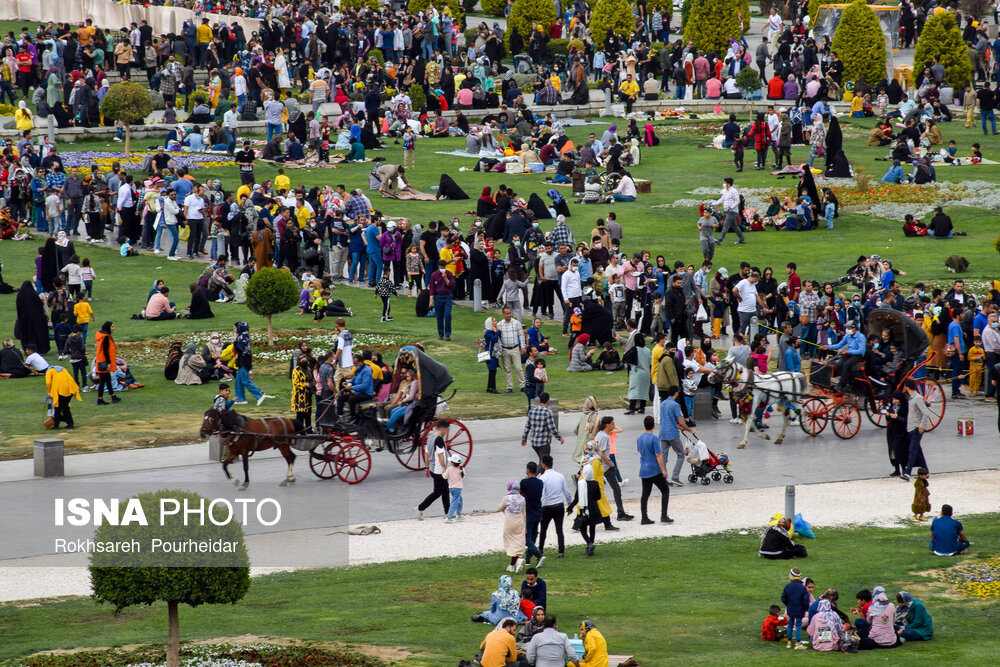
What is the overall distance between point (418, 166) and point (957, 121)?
19311 millimetres

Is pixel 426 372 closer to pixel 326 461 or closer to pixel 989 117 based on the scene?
pixel 326 461

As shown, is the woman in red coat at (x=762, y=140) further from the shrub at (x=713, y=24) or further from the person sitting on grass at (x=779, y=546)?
the person sitting on grass at (x=779, y=546)

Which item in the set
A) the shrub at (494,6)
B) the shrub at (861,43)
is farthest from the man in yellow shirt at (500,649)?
the shrub at (494,6)

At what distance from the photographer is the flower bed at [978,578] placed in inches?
655

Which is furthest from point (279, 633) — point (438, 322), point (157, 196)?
point (157, 196)

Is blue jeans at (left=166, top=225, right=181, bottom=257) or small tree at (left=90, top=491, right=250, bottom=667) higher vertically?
small tree at (left=90, top=491, right=250, bottom=667)

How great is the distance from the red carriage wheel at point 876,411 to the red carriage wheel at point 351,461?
826 cm

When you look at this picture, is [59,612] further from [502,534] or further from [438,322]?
[438,322]

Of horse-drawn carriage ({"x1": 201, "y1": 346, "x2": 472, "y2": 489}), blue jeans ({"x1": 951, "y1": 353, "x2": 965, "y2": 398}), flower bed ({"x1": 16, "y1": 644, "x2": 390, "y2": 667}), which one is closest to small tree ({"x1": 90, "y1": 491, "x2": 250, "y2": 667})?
flower bed ({"x1": 16, "y1": 644, "x2": 390, "y2": 667})

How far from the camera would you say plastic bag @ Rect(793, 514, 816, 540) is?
18828mm

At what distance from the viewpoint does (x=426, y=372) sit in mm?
21391

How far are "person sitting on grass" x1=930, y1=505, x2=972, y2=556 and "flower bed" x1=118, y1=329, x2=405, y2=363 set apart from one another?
1251 cm

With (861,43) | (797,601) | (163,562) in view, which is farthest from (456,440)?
(861,43)

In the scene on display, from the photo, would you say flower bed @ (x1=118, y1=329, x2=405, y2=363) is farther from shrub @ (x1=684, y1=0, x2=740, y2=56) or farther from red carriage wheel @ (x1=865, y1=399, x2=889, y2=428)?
shrub @ (x1=684, y1=0, x2=740, y2=56)
